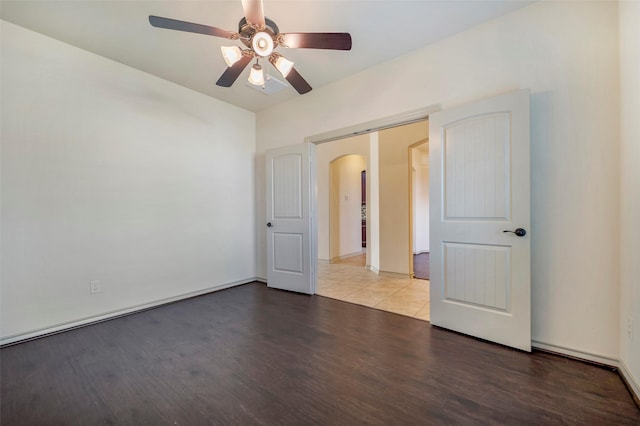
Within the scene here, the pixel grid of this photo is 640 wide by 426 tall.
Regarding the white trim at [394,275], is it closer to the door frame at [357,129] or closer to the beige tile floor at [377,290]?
the beige tile floor at [377,290]

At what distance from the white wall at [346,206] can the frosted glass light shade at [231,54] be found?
441 centimetres

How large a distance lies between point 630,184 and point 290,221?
320cm

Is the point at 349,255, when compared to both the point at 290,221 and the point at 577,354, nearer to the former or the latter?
the point at 290,221

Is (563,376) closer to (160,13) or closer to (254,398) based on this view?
(254,398)

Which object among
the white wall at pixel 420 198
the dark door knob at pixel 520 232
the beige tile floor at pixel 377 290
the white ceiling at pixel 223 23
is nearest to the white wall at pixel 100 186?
the white ceiling at pixel 223 23

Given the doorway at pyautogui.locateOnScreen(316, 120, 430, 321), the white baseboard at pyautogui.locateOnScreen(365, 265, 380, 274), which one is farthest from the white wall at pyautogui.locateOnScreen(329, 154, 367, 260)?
the white baseboard at pyautogui.locateOnScreen(365, 265, 380, 274)

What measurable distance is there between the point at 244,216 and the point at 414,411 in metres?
3.44

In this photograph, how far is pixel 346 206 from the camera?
22.3 feet

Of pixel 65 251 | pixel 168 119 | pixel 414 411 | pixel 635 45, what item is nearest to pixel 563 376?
pixel 414 411

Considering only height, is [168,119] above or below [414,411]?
above

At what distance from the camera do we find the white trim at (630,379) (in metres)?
1.52

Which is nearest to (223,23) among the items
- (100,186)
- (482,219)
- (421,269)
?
(100,186)

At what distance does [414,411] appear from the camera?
1445 millimetres

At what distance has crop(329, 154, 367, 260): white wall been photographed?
6395 millimetres
